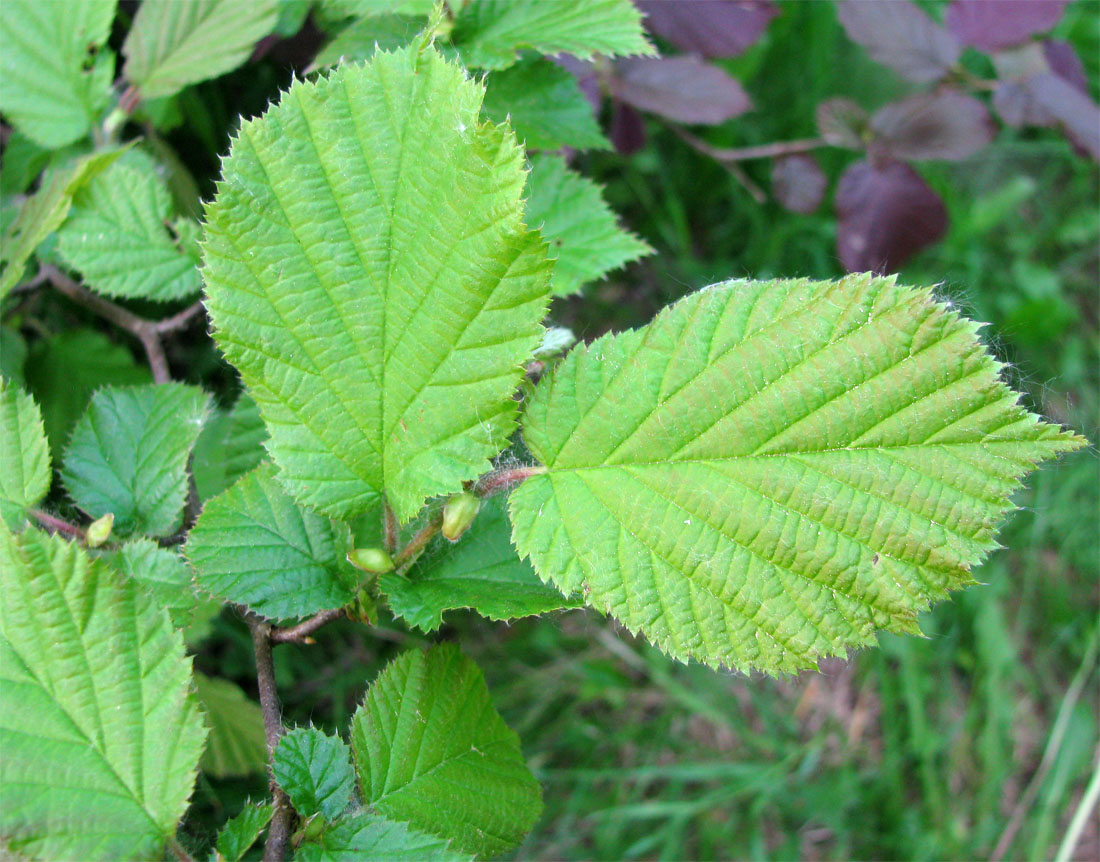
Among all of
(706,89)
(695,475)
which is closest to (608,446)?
(695,475)

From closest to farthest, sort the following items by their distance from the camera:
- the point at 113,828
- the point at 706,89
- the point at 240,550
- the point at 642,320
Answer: the point at 113,828 < the point at 240,550 < the point at 706,89 < the point at 642,320

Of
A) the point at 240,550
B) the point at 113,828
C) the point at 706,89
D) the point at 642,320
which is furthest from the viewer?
the point at 642,320

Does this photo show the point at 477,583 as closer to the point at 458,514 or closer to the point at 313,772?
the point at 458,514

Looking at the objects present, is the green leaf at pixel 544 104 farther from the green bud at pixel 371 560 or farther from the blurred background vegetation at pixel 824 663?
the blurred background vegetation at pixel 824 663

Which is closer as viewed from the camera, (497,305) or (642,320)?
(497,305)

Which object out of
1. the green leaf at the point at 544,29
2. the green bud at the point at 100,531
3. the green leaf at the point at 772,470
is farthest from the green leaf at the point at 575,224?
the green bud at the point at 100,531

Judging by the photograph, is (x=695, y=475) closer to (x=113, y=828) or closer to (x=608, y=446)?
(x=608, y=446)

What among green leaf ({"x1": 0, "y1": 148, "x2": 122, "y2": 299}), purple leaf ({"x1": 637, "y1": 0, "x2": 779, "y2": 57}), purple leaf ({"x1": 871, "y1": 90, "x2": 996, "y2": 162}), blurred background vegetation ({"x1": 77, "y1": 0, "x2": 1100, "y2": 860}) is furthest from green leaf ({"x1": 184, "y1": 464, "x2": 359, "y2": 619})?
purple leaf ({"x1": 871, "y1": 90, "x2": 996, "y2": 162})
